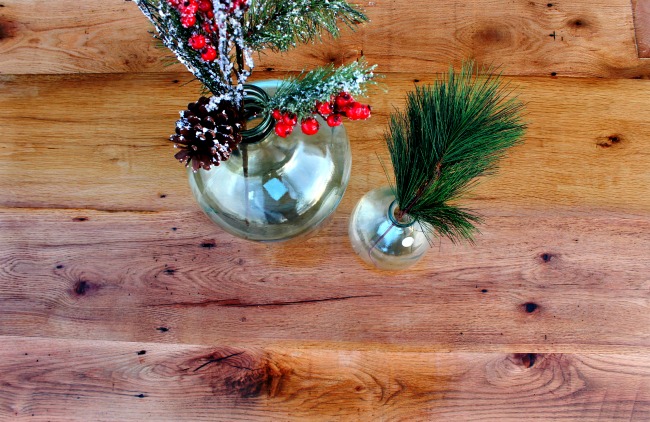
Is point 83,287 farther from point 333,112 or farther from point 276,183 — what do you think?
point 333,112

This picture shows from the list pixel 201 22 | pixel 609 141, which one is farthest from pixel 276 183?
pixel 609 141

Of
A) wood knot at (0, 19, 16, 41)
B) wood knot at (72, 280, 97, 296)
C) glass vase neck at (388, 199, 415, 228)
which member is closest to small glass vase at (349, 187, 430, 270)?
glass vase neck at (388, 199, 415, 228)

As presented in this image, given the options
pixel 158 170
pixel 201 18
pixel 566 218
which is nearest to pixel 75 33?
pixel 158 170

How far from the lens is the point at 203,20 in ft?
1.34

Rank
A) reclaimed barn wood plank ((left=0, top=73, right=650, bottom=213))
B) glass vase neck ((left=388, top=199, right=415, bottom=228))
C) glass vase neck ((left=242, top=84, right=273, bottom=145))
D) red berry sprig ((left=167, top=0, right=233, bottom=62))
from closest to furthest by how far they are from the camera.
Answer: red berry sprig ((left=167, top=0, right=233, bottom=62))
glass vase neck ((left=242, top=84, right=273, bottom=145))
glass vase neck ((left=388, top=199, right=415, bottom=228))
reclaimed barn wood plank ((left=0, top=73, right=650, bottom=213))

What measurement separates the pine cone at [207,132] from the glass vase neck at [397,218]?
0.73 feet

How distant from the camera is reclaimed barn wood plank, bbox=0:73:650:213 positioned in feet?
2.29

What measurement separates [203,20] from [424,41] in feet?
1.35

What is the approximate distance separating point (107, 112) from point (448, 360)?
55 cm

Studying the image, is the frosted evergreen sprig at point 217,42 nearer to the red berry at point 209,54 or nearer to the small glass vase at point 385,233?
the red berry at point 209,54

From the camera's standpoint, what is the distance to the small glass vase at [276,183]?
0.54 m

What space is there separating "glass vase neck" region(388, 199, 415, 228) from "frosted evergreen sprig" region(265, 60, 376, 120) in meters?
0.18

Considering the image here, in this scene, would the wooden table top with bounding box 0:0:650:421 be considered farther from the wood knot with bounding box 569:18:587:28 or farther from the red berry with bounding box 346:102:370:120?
the red berry with bounding box 346:102:370:120

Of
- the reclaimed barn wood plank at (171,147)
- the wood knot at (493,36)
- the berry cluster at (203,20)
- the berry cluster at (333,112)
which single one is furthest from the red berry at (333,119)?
the wood knot at (493,36)
